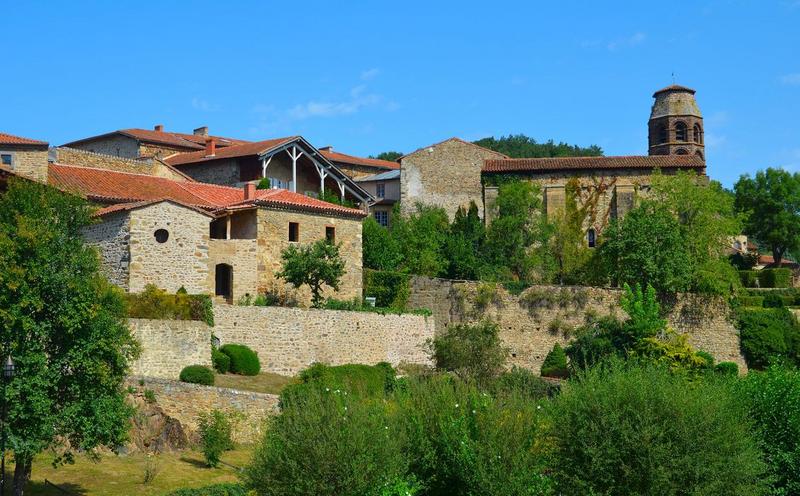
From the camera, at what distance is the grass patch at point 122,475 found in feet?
82.4

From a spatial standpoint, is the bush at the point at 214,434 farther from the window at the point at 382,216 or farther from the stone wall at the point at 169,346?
the window at the point at 382,216

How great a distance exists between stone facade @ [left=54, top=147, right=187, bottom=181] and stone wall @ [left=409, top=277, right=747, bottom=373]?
44.6 feet

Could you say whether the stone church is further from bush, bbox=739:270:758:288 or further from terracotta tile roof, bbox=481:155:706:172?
bush, bbox=739:270:758:288

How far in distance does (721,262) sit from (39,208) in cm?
3415

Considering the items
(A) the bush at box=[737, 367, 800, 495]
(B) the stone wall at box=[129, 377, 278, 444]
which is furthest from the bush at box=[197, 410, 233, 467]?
(A) the bush at box=[737, 367, 800, 495]

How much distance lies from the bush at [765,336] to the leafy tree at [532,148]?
57958mm

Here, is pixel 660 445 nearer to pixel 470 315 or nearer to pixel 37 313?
pixel 37 313

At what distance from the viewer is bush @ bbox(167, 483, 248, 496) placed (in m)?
24.9

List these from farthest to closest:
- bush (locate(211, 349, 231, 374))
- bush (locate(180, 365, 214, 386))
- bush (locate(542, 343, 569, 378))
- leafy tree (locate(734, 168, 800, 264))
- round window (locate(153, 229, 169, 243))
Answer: leafy tree (locate(734, 168, 800, 264))
bush (locate(542, 343, 569, 378))
round window (locate(153, 229, 169, 243))
bush (locate(211, 349, 231, 374))
bush (locate(180, 365, 214, 386))

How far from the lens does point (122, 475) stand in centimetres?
2636

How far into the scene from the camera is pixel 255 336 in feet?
120

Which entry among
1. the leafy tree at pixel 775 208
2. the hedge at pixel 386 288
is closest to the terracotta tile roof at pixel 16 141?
the hedge at pixel 386 288

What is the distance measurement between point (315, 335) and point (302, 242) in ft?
17.8

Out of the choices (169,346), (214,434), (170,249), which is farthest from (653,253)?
(214,434)
